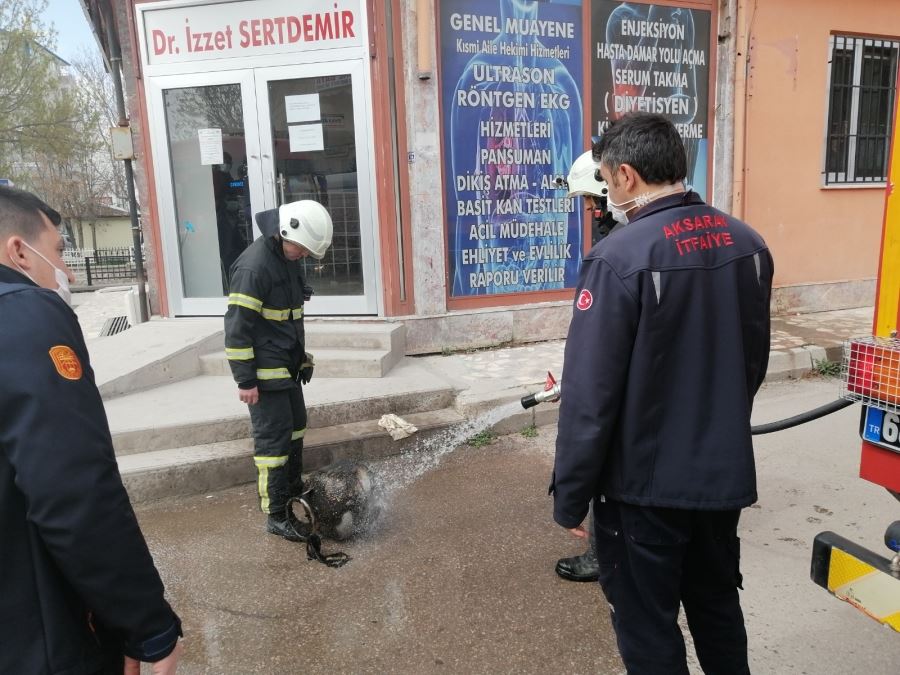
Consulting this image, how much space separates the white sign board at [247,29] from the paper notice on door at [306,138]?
793mm

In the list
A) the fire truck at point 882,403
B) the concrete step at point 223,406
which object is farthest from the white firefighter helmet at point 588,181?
the concrete step at point 223,406

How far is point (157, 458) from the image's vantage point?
15.5ft

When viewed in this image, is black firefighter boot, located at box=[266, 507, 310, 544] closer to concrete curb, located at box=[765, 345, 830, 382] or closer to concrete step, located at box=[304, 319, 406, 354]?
concrete step, located at box=[304, 319, 406, 354]

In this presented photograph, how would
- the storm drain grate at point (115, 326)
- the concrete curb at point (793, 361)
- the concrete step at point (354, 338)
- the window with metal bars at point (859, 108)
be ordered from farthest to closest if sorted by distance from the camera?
the window with metal bars at point (859, 108), the storm drain grate at point (115, 326), the concrete curb at point (793, 361), the concrete step at point (354, 338)

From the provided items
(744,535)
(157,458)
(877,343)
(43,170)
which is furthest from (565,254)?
(43,170)

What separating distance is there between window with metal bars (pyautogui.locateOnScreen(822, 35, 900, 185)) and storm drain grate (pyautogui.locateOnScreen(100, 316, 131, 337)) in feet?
32.4

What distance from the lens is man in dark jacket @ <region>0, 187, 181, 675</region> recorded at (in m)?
1.30

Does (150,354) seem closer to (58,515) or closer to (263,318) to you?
(263,318)

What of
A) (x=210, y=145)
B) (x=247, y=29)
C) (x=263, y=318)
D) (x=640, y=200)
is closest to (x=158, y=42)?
(x=247, y=29)

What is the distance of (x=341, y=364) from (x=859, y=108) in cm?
811

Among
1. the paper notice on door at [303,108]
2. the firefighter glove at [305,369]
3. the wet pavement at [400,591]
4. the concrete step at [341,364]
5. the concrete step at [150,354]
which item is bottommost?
the wet pavement at [400,591]

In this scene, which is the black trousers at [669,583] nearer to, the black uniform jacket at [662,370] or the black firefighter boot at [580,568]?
the black uniform jacket at [662,370]

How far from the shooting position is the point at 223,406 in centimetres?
532

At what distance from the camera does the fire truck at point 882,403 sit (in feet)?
5.89
